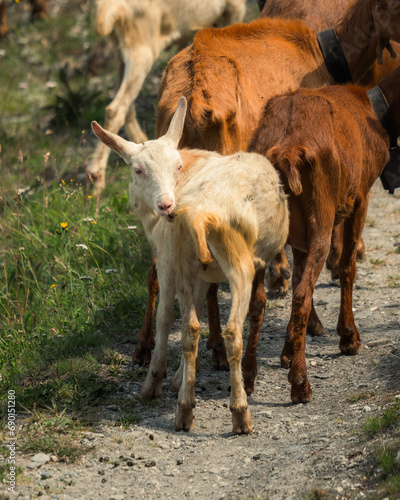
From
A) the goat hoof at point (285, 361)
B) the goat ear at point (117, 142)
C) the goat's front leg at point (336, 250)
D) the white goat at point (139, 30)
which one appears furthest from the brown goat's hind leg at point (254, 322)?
the white goat at point (139, 30)

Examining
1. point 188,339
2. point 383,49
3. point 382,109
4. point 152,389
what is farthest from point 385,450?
point 383,49

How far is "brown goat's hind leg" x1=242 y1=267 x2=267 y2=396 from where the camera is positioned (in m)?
4.59

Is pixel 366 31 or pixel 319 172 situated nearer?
pixel 319 172

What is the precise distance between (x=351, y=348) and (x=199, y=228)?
2027 mm

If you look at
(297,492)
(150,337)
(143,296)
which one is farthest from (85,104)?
(297,492)

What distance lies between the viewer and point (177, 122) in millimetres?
4746

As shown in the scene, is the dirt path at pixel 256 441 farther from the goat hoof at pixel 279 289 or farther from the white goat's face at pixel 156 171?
the white goat's face at pixel 156 171

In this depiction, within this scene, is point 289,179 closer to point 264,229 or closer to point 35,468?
point 264,229

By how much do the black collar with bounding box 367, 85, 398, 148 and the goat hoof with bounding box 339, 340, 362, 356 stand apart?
166 cm

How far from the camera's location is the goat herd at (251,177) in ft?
13.4

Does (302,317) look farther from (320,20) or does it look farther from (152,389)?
(320,20)

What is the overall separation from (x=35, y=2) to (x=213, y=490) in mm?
13410

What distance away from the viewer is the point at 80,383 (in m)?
4.86

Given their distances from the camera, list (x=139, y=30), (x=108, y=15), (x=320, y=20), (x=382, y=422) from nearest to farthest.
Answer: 1. (x=382, y=422)
2. (x=320, y=20)
3. (x=108, y=15)
4. (x=139, y=30)
